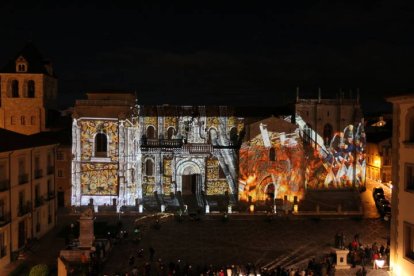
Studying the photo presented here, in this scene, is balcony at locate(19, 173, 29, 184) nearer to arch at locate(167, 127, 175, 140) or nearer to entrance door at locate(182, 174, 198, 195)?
arch at locate(167, 127, 175, 140)

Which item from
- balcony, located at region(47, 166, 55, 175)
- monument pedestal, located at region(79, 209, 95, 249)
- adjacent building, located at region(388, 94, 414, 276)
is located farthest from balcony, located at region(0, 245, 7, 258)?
adjacent building, located at region(388, 94, 414, 276)

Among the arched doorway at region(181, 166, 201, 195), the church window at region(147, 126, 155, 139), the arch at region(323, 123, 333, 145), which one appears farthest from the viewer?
the church window at region(147, 126, 155, 139)

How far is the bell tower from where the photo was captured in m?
50.9

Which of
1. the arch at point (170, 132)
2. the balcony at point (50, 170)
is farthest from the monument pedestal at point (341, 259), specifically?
the arch at point (170, 132)

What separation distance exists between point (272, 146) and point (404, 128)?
94.2 ft

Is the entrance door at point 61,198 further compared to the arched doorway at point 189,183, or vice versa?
the arched doorway at point 189,183

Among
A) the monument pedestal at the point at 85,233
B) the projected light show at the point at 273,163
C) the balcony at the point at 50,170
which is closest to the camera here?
the monument pedestal at the point at 85,233

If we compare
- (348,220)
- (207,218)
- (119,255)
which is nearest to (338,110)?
(348,220)

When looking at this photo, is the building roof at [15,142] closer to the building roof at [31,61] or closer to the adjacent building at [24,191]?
the adjacent building at [24,191]

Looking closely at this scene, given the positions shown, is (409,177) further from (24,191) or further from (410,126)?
(24,191)

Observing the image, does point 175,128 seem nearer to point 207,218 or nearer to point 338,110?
point 207,218

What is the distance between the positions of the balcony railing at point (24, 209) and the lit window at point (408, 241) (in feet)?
74.7

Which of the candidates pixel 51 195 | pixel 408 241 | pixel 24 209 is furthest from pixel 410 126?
pixel 51 195

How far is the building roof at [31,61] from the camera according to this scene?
51.0 metres
